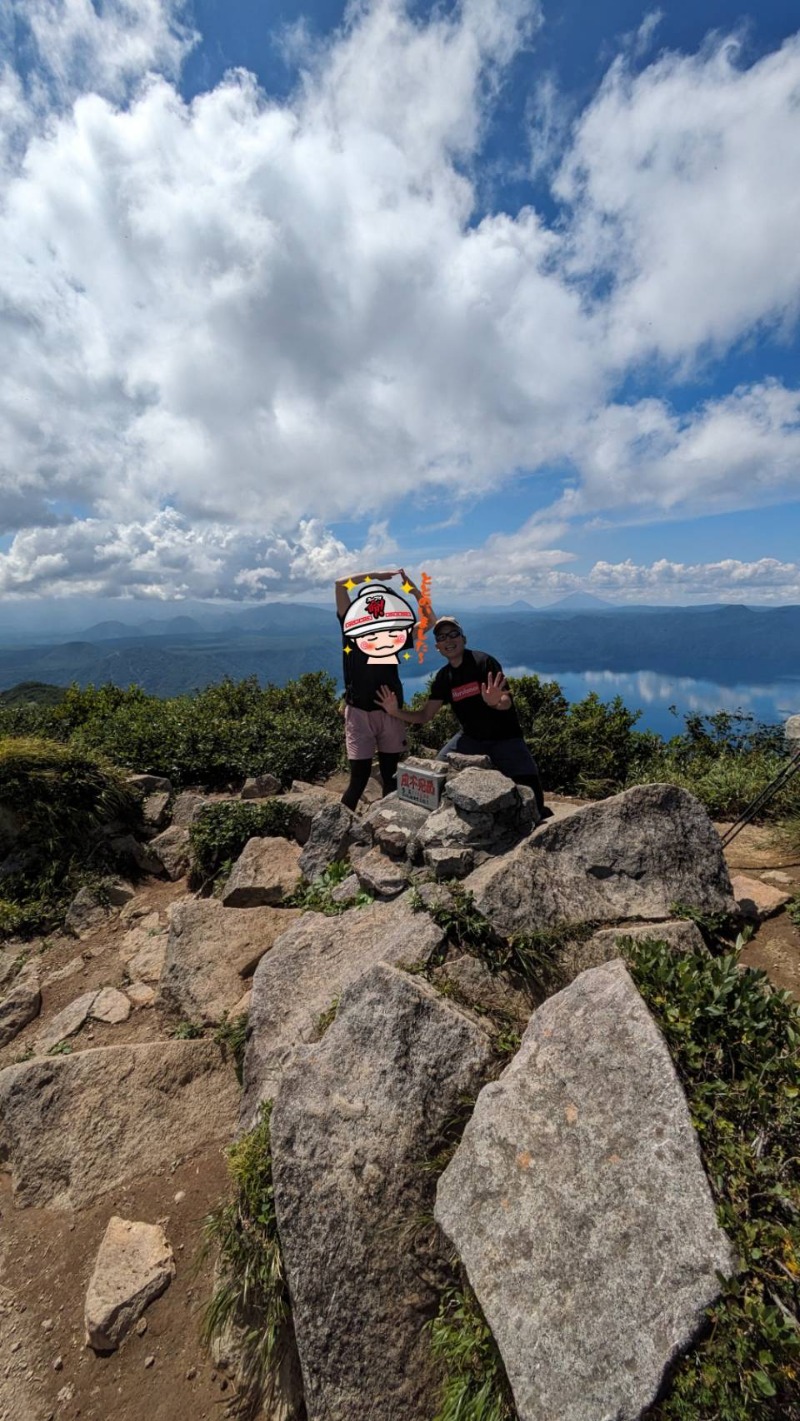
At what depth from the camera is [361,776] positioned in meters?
8.66

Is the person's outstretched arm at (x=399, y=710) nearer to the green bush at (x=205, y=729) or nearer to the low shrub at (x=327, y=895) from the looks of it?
the low shrub at (x=327, y=895)

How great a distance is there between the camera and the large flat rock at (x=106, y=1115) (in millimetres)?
5094

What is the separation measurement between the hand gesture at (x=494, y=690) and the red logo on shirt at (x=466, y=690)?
0.50 feet

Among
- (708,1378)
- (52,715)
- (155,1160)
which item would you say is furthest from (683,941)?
(52,715)

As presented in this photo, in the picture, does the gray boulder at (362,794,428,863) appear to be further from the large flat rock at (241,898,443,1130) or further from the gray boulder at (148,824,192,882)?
the gray boulder at (148,824,192,882)

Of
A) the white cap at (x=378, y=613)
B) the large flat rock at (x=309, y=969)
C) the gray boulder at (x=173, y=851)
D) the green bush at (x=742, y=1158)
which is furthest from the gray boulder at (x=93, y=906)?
Answer: the green bush at (x=742, y=1158)

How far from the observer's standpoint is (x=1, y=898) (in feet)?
28.2

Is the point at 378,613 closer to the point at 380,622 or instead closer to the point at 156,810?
the point at 380,622

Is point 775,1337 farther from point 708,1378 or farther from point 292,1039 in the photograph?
point 292,1039

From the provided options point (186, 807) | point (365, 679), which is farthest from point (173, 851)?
point (365, 679)

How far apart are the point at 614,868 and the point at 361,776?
398cm

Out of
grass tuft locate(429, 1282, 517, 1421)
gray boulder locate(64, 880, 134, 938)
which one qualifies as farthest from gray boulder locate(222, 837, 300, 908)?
grass tuft locate(429, 1282, 517, 1421)

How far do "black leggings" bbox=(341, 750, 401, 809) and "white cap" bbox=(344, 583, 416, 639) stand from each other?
1.99 m

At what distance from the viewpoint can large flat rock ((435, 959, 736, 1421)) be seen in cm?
282
